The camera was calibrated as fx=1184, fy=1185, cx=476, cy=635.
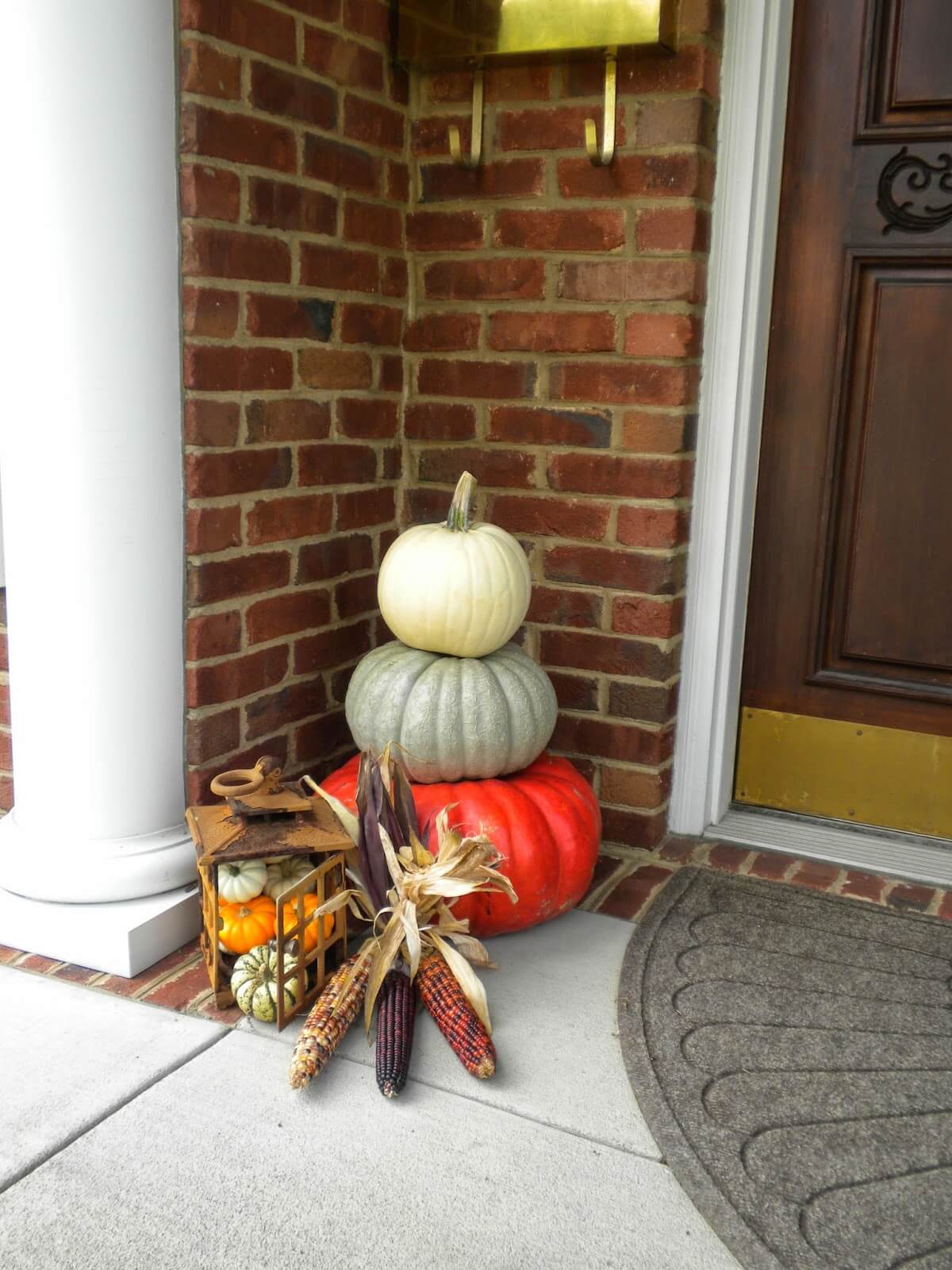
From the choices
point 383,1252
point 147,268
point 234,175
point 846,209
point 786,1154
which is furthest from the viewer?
point 846,209

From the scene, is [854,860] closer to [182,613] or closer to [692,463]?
[692,463]

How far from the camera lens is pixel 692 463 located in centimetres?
232

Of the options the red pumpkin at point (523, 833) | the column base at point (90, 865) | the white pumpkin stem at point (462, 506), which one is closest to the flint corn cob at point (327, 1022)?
the red pumpkin at point (523, 833)

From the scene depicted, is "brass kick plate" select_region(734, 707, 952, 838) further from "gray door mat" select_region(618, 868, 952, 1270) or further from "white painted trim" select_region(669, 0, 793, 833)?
"gray door mat" select_region(618, 868, 952, 1270)

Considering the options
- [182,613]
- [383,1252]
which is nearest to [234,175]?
[182,613]

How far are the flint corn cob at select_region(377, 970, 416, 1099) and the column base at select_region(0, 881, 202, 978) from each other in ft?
1.33

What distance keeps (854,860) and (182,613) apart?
4.50ft

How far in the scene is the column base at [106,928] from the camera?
1877mm

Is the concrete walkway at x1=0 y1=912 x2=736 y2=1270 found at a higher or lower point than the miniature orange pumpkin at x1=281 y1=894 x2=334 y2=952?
lower

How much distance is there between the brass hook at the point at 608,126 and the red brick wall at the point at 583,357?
31mm

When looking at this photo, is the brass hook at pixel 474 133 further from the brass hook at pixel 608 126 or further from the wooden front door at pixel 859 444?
the wooden front door at pixel 859 444

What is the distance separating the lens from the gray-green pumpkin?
200cm

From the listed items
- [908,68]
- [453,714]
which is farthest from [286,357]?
[908,68]

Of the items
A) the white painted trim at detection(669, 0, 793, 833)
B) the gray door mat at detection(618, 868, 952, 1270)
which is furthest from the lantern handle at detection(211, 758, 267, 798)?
the white painted trim at detection(669, 0, 793, 833)
